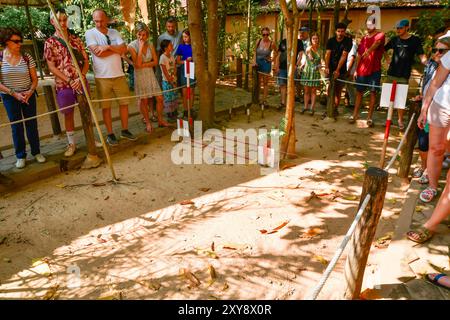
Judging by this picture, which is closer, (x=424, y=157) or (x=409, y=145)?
(x=424, y=157)

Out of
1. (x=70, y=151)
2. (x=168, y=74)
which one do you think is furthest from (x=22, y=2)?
(x=70, y=151)

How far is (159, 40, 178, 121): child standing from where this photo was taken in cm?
671

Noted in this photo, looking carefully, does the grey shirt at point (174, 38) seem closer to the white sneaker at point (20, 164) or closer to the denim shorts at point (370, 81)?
the white sneaker at point (20, 164)

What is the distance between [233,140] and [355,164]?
2347 mm

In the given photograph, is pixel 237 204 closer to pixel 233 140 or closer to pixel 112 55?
pixel 233 140

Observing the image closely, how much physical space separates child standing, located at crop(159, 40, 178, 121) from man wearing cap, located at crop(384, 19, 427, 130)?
4.39 metres

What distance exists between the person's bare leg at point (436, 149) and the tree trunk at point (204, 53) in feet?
14.0

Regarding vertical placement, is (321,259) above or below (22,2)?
below

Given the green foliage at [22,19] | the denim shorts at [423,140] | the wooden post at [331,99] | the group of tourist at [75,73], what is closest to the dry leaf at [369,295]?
the denim shorts at [423,140]

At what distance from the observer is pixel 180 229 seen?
13.0 ft

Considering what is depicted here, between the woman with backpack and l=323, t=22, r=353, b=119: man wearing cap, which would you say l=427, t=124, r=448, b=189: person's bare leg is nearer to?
l=323, t=22, r=353, b=119: man wearing cap

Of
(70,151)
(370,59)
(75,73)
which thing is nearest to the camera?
(75,73)

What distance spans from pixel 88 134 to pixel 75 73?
0.95 metres

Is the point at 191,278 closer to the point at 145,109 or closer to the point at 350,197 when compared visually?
the point at 350,197
